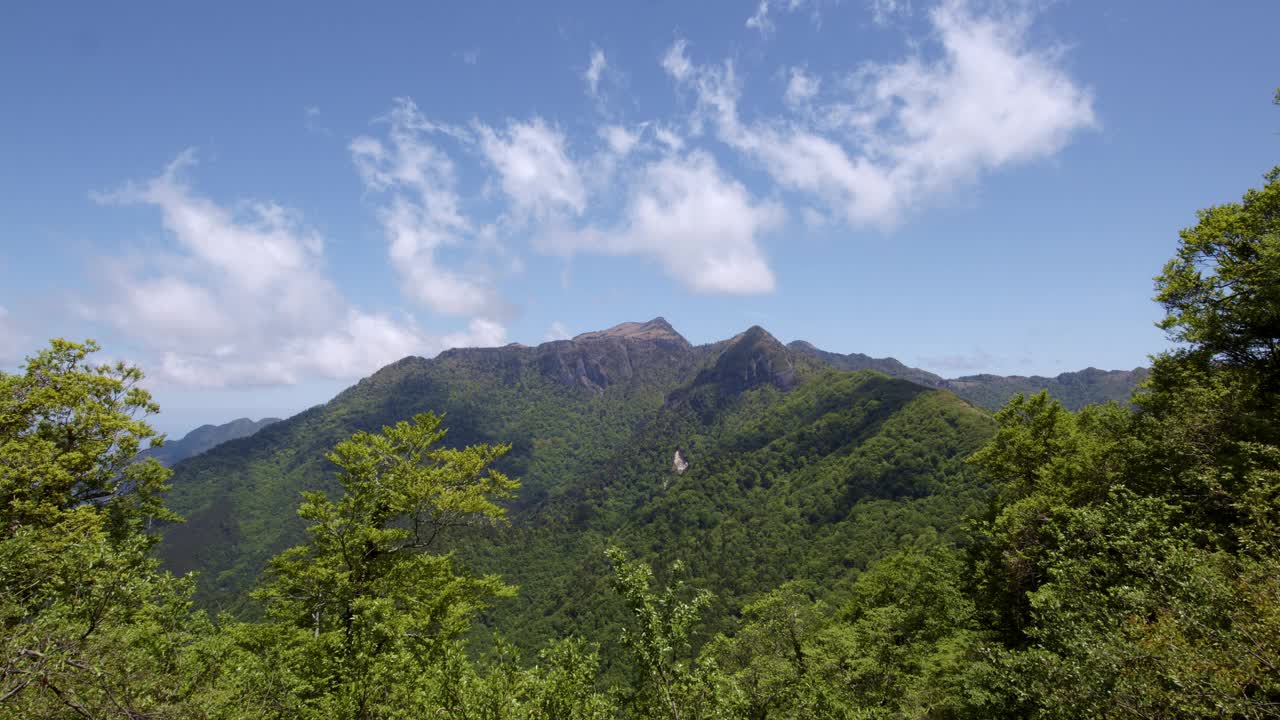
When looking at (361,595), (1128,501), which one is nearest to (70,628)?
(361,595)

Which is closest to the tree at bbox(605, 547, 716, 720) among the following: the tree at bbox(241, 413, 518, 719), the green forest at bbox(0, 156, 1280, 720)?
the green forest at bbox(0, 156, 1280, 720)

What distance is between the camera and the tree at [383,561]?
16.0m

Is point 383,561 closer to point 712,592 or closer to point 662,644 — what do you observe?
point 712,592

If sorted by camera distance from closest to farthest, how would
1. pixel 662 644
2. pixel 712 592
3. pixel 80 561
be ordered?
pixel 662 644
pixel 80 561
pixel 712 592

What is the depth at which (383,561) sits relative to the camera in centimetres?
1952

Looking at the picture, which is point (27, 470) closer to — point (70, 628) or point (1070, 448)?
point (70, 628)

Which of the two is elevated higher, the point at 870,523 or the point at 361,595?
the point at 361,595

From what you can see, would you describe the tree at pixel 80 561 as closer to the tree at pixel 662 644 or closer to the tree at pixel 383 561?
the tree at pixel 383 561

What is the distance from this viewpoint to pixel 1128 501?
16.8 metres

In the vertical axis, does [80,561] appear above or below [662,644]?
above

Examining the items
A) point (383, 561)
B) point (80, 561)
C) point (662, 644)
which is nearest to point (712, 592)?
point (662, 644)

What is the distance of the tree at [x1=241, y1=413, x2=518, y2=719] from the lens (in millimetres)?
15953

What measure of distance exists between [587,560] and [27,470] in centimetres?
18972

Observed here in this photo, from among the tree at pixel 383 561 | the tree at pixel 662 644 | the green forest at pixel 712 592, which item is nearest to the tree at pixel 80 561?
the green forest at pixel 712 592
